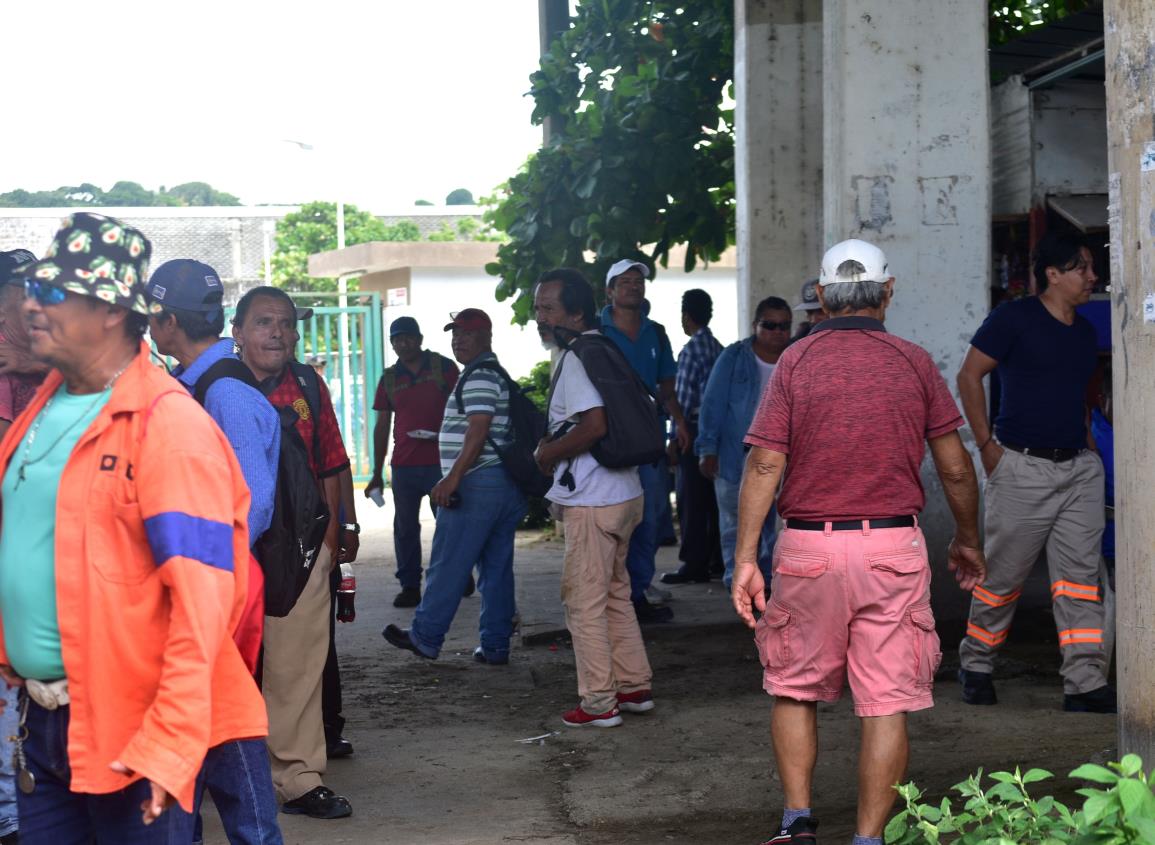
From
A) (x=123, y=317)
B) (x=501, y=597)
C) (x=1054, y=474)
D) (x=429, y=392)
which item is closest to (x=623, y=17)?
(x=429, y=392)

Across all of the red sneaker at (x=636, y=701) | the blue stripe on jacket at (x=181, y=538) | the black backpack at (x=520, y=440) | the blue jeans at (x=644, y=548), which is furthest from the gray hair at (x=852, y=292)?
the blue jeans at (x=644, y=548)

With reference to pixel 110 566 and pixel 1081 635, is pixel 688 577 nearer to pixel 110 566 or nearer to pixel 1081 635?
pixel 1081 635

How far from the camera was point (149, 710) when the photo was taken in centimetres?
290

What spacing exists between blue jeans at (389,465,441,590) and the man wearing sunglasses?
6.42 feet

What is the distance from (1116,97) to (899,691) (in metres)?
1.85

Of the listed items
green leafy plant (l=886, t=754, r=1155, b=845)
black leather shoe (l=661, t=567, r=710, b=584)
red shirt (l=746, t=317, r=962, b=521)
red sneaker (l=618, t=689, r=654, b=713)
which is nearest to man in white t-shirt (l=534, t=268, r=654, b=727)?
red sneaker (l=618, t=689, r=654, b=713)

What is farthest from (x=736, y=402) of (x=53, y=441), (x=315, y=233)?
(x=315, y=233)

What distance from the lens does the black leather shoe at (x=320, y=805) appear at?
5539mm

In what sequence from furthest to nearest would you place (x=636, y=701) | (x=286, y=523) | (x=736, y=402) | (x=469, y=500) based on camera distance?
1. (x=736, y=402)
2. (x=469, y=500)
3. (x=636, y=701)
4. (x=286, y=523)

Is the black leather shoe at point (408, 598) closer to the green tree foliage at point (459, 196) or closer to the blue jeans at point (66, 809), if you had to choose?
the blue jeans at point (66, 809)

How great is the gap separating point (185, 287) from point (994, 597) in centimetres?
381

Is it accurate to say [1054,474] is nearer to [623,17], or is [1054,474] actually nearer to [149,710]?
[149,710]

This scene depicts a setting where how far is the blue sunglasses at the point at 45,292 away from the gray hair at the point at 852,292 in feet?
8.34

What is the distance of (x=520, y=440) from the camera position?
7848 millimetres
